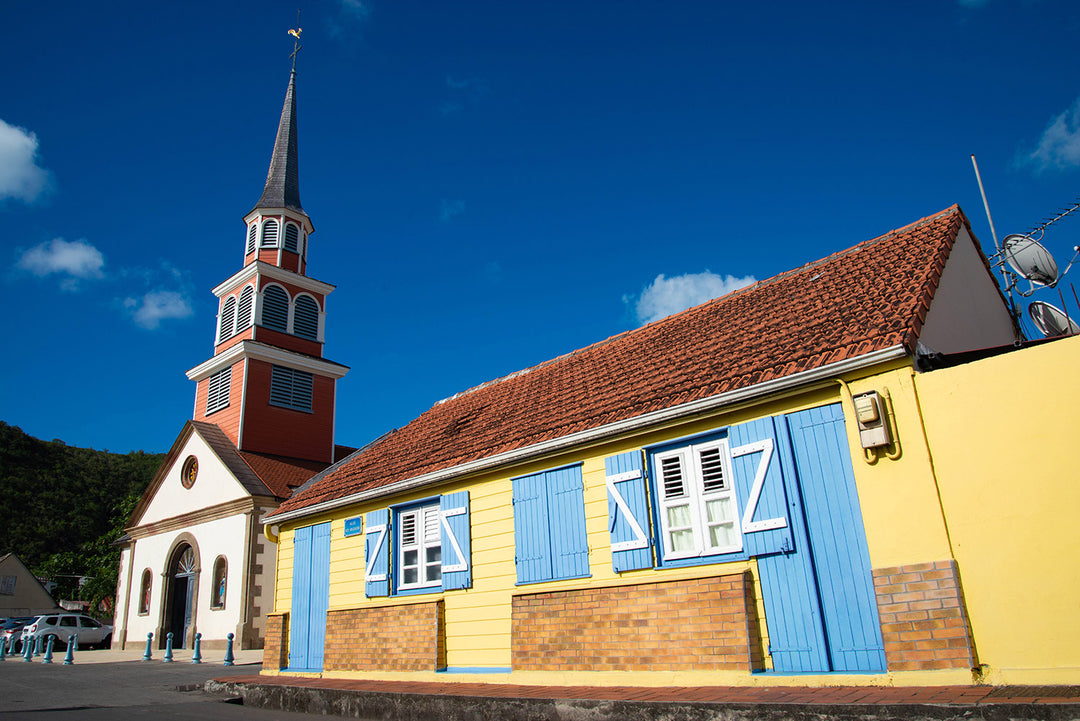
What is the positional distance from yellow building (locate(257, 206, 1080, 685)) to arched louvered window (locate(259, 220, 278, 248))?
21360 millimetres

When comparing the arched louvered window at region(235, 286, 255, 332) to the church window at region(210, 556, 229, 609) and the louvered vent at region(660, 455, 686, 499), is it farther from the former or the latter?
the louvered vent at region(660, 455, 686, 499)

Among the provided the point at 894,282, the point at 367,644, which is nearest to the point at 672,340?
the point at 894,282

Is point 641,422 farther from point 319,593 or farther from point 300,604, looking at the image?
point 300,604

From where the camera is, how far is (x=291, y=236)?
105 feet

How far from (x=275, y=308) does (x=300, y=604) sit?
751 inches

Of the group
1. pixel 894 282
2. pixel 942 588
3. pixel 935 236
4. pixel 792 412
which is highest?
pixel 935 236

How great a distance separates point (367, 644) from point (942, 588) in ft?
28.2

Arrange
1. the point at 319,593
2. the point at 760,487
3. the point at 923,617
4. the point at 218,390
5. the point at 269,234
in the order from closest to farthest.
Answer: the point at 923,617 → the point at 760,487 → the point at 319,593 → the point at 218,390 → the point at 269,234

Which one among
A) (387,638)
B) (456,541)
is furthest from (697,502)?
(387,638)

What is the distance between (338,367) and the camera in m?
29.9

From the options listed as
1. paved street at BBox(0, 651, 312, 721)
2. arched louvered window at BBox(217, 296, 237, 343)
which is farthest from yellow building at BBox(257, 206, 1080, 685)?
arched louvered window at BBox(217, 296, 237, 343)

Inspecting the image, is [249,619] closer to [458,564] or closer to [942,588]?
[458,564]

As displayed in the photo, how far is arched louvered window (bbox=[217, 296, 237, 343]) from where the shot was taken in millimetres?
29766

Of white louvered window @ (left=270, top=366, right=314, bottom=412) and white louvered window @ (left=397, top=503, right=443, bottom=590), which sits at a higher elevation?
white louvered window @ (left=270, top=366, right=314, bottom=412)
